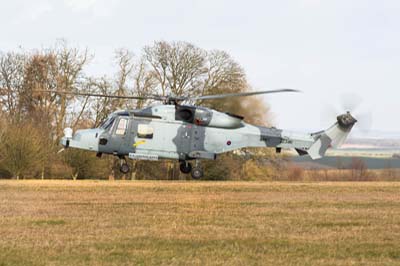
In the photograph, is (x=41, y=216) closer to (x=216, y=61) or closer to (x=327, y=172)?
(x=216, y=61)

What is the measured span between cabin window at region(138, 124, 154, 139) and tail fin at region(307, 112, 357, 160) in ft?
23.5

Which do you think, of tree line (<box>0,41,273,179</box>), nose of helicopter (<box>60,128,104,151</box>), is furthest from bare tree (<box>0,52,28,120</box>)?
nose of helicopter (<box>60,128,104,151</box>)

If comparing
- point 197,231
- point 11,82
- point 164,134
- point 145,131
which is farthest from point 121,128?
point 11,82

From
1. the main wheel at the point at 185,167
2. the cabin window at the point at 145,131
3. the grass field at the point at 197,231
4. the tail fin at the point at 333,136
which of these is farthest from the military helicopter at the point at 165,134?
the tail fin at the point at 333,136

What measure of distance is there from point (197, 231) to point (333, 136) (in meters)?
15.9

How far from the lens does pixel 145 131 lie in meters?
30.6

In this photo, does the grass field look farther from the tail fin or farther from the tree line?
the tree line

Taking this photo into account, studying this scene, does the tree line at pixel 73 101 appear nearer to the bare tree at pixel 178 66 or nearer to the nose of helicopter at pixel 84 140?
the bare tree at pixel 178 66

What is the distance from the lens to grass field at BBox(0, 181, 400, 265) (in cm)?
1520

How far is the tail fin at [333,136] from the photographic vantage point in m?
33.2

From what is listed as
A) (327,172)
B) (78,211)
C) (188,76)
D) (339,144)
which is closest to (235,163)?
(188,76)

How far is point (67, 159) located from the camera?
62.7 m

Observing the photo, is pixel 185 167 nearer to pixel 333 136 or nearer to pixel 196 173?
pixel 196 173

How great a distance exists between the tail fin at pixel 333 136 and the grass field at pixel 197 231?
128 inches
